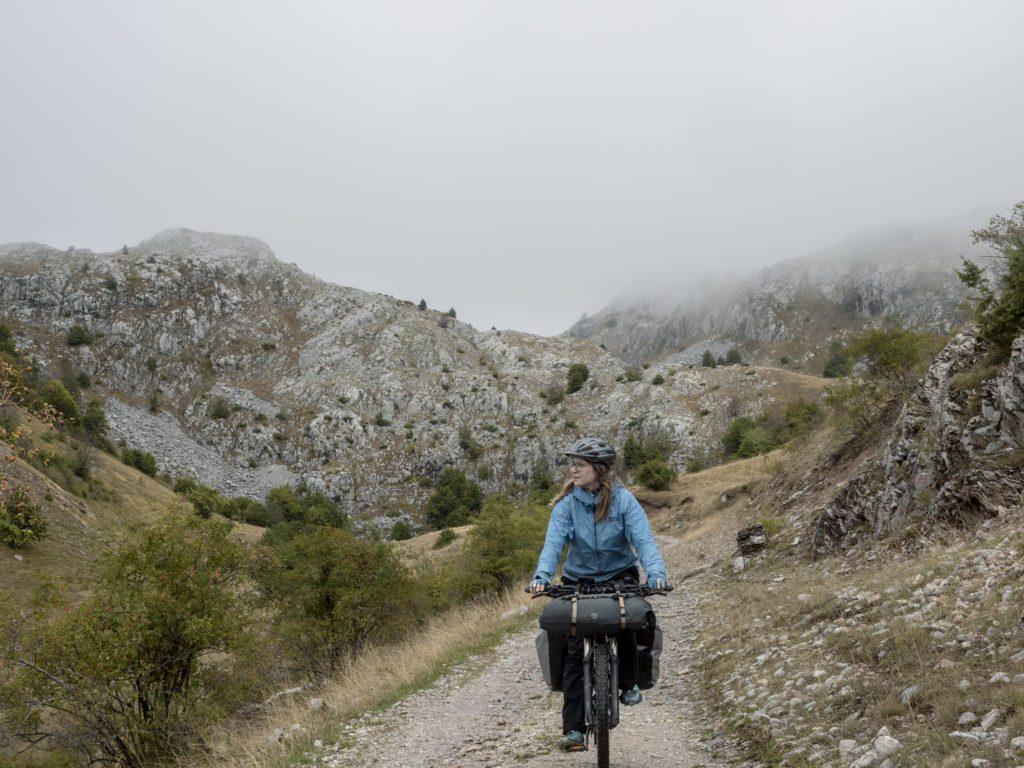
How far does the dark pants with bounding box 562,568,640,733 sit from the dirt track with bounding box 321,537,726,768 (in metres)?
0.77

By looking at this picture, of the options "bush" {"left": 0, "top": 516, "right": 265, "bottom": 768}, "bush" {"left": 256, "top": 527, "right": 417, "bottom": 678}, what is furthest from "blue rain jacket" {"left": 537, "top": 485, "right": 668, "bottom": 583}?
"bush" {"left": 256, "top": 527, "right": 417, "bottom": 678}

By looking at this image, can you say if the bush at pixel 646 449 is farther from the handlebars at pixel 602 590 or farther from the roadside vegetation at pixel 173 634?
the handlebars at pixel 602 590

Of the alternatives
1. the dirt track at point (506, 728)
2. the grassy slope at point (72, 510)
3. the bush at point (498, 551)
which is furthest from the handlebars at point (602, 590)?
the bush at point (498, 551)

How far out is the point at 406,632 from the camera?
2367 centimetres

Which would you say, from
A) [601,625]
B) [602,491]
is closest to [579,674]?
[601,625]

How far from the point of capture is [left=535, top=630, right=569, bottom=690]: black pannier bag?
214 inches

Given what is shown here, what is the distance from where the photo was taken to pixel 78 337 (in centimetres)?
12800

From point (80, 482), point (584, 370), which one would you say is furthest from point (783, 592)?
point (584, 370)

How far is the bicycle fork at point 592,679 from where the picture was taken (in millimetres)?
5270

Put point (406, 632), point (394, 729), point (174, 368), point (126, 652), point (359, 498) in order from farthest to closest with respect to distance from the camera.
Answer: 1. point (174, 368)
2. point (359, 498)
3. point (406, 632)
4. point (126, 652)
5. point (394, 729)

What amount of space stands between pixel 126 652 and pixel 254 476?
364ft

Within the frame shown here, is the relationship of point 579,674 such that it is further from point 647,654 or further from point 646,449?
point 646,449

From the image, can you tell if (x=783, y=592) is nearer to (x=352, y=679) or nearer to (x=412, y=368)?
(x=352, y=679)

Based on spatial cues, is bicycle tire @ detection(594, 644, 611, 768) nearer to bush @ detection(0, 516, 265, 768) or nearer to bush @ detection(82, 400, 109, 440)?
bush @ detection(0, 516, 265, 768)
